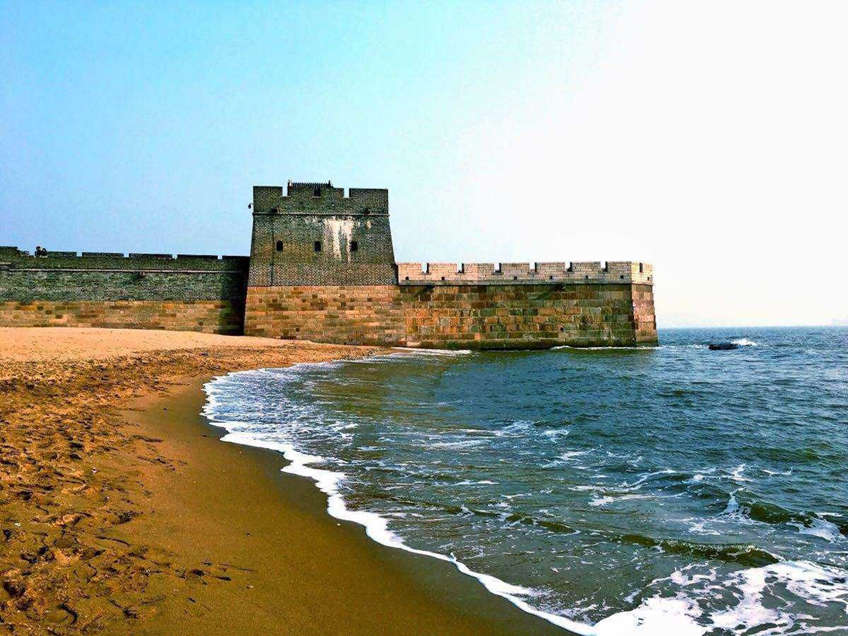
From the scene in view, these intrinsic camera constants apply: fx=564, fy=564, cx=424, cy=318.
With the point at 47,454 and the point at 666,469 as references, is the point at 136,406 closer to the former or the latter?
the point at 47,454

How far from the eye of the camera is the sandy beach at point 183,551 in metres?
2.29

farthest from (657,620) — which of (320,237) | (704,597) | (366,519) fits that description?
(320,237)

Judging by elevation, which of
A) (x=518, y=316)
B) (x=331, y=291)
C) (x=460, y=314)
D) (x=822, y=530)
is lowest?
(x=822, y=530)

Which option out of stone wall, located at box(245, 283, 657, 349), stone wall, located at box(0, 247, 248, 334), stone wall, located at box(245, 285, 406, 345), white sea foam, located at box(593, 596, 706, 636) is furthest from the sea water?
stone wall, located at box(0, 247, 248, 334)

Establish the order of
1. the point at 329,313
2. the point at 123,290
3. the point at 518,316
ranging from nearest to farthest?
1. the point at 123,290
2. the point at 329,313
3. the point at 518,316

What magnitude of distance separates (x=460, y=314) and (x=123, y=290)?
1469 cm

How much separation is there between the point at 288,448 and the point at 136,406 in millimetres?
2746

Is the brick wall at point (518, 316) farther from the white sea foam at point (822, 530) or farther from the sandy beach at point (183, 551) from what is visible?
the white sea foam at point (822, 530)

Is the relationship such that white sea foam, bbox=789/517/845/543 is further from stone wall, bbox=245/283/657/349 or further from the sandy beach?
stone wall, bbox=245/283/657/349

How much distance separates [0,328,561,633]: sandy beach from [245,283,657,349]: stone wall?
18.9 metres

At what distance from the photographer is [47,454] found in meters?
4.26

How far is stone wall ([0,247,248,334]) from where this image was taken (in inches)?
922

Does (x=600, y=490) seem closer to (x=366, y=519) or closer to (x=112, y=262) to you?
(x=366, y=519)

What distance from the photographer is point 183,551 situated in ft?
9.66
